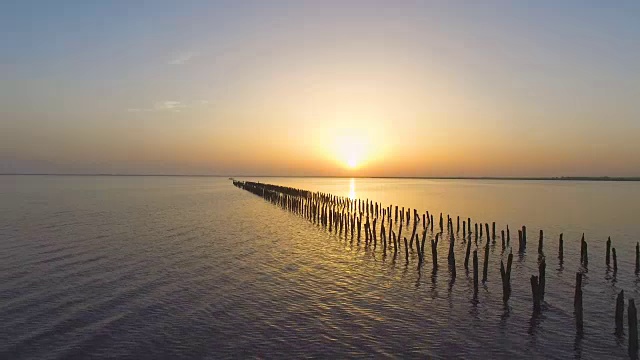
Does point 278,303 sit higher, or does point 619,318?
point 619,318

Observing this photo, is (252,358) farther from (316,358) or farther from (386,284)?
(386,284)

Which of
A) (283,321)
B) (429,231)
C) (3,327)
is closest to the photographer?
(3,327)

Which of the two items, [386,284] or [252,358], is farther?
[386,284]

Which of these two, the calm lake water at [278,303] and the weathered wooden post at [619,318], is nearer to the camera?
the calm lake water at [278,303]

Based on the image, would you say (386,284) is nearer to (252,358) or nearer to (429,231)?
(252,358)

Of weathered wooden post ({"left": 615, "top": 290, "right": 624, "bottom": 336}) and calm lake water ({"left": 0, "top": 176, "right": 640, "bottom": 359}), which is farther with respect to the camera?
weathered wooden post ({"left": 615, "top": 290, "right": 624, "bottom": 336})

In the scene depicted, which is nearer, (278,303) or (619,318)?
(619,318)

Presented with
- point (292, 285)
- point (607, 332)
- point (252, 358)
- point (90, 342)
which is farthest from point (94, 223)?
point (607, 332)

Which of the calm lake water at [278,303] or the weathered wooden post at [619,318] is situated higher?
the weathered wooden post at [619,318]

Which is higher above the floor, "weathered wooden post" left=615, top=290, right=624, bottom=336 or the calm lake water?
"weathered wooden post" left=615, top=290, right=624, bottom=336

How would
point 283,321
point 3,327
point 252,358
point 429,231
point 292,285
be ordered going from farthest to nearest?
point 429,231, point 292,285, point 283,321, point 3,327, point 252,358
